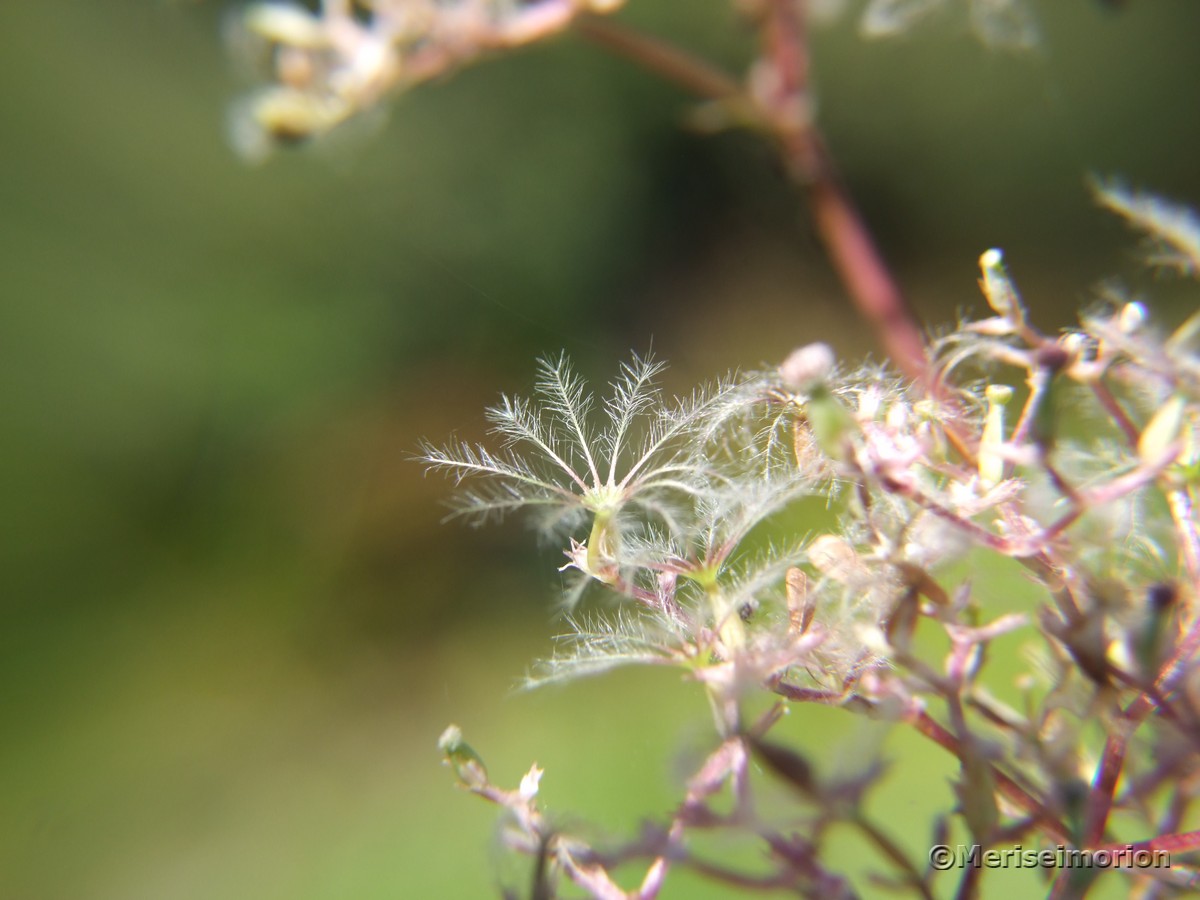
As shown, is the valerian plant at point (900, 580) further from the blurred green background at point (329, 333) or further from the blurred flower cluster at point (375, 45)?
the blurred green background at point (329, 333)

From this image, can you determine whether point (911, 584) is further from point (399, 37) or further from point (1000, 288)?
point (399, 37)

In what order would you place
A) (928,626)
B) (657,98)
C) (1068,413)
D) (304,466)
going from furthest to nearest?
(657,98) < (304,466) < (1068,413) < (928,626)

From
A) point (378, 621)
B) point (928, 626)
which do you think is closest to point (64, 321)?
point (378, 621)

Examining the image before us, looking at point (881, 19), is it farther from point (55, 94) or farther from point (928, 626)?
Result: point (55, 94)

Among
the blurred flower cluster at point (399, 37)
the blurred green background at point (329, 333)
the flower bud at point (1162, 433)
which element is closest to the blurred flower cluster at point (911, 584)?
the flower bud at point (1162, 433)

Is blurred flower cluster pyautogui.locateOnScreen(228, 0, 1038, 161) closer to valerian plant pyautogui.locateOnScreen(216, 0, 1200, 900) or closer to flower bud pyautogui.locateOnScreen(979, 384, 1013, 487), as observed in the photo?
valerian plant pyautogui.locateOnScreen(216, 0, 1200, 900)

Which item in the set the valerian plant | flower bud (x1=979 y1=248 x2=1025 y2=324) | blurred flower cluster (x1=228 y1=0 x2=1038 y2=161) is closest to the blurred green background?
blurred flower cluster (x1=228 y1=0 x2=1038 y2=161)
